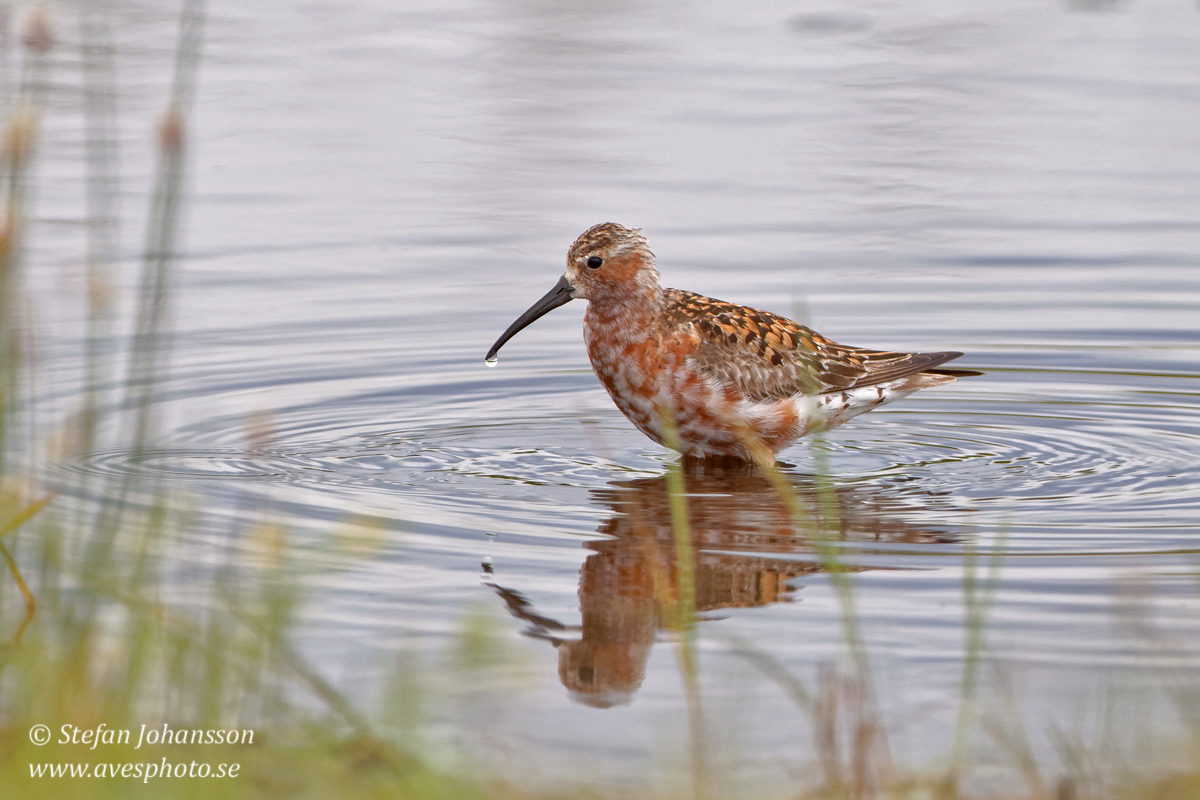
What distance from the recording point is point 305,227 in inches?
501

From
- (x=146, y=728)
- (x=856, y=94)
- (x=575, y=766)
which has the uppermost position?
(x=856, y=94)

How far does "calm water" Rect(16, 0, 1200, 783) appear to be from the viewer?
5695 millimetres

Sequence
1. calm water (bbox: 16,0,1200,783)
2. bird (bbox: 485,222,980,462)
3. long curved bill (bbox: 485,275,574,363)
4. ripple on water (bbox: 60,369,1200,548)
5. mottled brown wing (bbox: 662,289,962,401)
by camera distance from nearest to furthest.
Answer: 1. calm water (bbox: 16,0,1200,783)
2. ripple on water (bbox: 60,369,1200,548)
3. bird (bbox: 485,222,980,462)
4. mottled brown wing (bbox: 662,289,962,401)
5. long curved bill (bbox: 485,275,574,363)

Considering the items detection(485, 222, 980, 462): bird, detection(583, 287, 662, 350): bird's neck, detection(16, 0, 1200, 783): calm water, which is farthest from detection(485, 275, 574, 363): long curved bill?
detection(16, 0, 1200, 783): calm water

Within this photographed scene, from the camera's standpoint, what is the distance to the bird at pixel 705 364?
8.56 m

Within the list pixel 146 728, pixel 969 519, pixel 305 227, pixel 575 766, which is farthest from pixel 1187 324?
pixel 146 728

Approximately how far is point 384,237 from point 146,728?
863 cm

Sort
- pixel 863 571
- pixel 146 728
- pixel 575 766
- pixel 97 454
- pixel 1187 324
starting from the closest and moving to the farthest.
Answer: pixel 146 728, pixel 575 766, pixel 863 571, pixel 97 454, pixel 1187 324

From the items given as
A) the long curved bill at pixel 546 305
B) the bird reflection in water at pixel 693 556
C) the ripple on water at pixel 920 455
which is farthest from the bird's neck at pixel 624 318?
the bird reflection in water at pixel 693 556

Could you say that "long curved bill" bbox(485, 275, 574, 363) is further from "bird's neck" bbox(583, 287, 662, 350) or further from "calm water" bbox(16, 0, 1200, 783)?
"calm water" bbox(16, 0, 1200, 783)

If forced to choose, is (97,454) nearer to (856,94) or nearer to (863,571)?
(863,571)

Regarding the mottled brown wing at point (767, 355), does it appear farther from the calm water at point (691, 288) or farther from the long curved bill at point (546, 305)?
the long curved bill at point (546, 305)

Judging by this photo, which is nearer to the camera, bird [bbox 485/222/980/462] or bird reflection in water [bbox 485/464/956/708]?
bird reflection in water [bbox 485/464/956/708]

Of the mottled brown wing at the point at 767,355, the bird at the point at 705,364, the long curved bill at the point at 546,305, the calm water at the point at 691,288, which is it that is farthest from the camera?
the long curved bill at the point at 546,305
